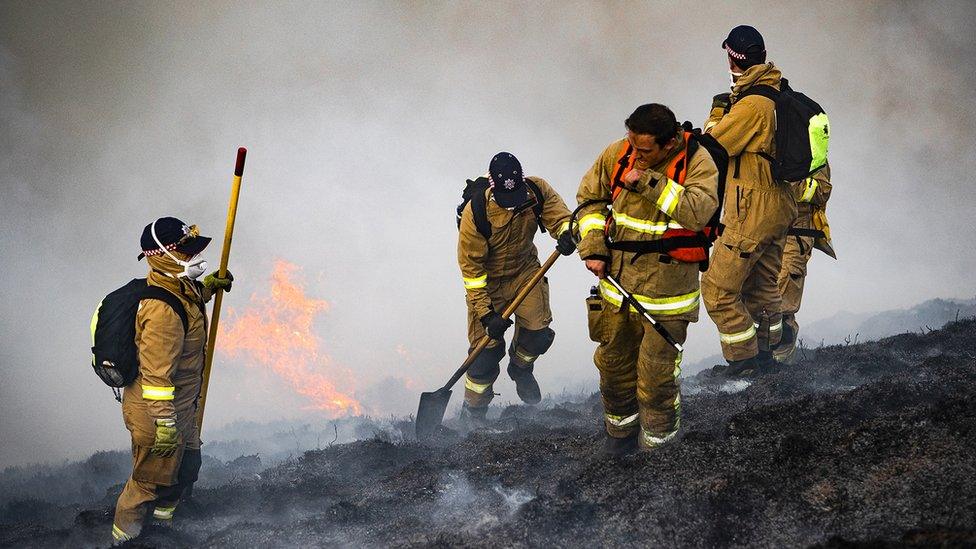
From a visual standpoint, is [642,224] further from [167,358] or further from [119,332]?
[119,332]

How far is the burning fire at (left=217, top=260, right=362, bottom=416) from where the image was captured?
546 inches

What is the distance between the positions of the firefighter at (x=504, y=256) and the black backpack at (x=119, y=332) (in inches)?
110

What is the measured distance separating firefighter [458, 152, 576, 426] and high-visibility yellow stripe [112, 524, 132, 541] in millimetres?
3318

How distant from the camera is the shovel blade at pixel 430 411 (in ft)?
26.0

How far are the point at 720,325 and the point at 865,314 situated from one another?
42.5ft

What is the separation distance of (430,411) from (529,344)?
125cm

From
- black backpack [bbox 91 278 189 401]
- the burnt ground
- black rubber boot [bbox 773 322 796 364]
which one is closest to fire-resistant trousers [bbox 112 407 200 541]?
the burnt ground

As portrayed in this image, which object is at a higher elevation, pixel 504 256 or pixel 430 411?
pixel 504 256

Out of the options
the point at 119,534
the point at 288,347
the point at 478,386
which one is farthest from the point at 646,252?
the point at 288,347

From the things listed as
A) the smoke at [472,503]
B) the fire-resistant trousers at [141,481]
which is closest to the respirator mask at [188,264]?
the fire-resistant trousers at [141,481]

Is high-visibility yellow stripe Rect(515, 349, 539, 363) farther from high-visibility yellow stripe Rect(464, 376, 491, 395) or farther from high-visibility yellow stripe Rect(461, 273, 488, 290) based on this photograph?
high-visibility yellow stripe Rect(461, 273, 488, 290)

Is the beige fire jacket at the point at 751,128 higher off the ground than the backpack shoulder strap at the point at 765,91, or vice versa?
the backpack shoulder strap at the point at 765,91

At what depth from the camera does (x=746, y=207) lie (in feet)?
19.9

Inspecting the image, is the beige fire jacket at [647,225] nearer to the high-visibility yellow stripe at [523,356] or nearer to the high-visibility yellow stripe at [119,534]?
the high-visibility yellow stripe at [523,356]
